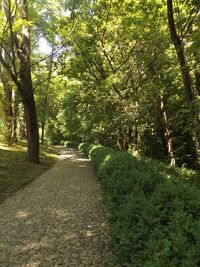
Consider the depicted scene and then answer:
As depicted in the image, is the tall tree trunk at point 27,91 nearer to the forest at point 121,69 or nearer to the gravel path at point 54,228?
the forest at point 121,69

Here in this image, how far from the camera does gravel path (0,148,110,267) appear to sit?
3.82 m

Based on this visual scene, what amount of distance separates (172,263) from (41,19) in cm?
1572

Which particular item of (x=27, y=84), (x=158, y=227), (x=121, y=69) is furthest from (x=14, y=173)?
(x=158, y=227)

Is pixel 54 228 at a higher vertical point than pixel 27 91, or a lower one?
lower

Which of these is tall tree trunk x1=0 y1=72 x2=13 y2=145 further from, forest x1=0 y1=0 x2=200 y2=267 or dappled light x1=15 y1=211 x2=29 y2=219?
dappled light x1=15 y1=211 x2=29 y2=219

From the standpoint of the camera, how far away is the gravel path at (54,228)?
150 inches

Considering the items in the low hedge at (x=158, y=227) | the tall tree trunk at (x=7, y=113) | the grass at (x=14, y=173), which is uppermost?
the tall tree trunk at (x=7, y=113)

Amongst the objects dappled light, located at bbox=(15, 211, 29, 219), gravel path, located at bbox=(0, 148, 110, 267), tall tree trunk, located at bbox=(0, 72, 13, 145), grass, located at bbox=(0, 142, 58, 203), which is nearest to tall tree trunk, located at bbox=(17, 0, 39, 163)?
grass, located at bbox=(0, 142, 58, 203)

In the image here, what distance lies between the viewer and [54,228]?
192 inches

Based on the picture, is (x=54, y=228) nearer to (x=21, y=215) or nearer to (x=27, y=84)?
(x=21, y=215)

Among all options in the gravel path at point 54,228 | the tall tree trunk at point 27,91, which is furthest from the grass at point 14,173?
the tall tree trunk at point 27,91

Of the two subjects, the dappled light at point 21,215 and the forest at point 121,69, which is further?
the forest at point 121,69

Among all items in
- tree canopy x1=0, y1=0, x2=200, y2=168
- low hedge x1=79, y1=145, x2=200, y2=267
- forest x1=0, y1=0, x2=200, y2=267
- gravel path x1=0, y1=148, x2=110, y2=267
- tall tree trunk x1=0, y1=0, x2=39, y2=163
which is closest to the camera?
low hedge x1=79, y1=145, x2=200, y2=267

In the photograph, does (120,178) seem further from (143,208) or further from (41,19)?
(41,19)
